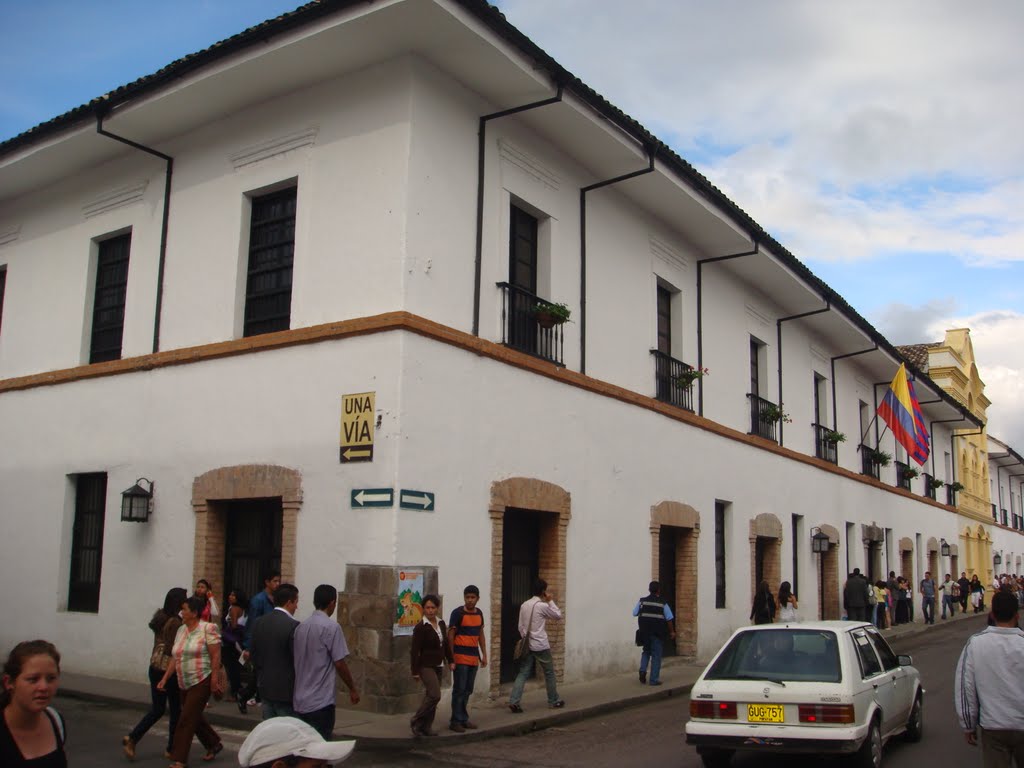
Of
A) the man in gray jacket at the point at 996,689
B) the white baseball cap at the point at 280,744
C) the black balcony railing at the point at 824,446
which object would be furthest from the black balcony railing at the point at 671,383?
the white baseball cap at the point at 280,744

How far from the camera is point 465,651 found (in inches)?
416

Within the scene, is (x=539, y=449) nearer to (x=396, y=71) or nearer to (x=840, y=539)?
(x=396, y=71)

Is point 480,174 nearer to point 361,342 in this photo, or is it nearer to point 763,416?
point 361,342

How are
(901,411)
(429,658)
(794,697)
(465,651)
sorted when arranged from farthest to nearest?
(901,411) → (465,651) → (429,658) → (794,697)

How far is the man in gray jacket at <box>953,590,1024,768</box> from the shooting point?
6207 mm

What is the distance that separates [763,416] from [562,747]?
1249cm

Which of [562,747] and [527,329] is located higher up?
[527,329]

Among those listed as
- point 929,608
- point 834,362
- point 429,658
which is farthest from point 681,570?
point 929,608

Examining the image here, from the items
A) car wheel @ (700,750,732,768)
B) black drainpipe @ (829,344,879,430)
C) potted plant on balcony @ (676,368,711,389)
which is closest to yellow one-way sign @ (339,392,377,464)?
car wheel @ (700,750,732,768)

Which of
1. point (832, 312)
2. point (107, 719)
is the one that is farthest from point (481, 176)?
point (832, 312)

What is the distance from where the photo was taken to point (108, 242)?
51.0 ft

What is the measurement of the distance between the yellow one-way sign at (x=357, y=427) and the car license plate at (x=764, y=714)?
16.1 feet

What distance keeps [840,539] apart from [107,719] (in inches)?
749

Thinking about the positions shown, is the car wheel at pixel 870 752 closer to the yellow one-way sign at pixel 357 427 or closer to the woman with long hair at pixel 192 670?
the woman with long hair at pixel 192 670
